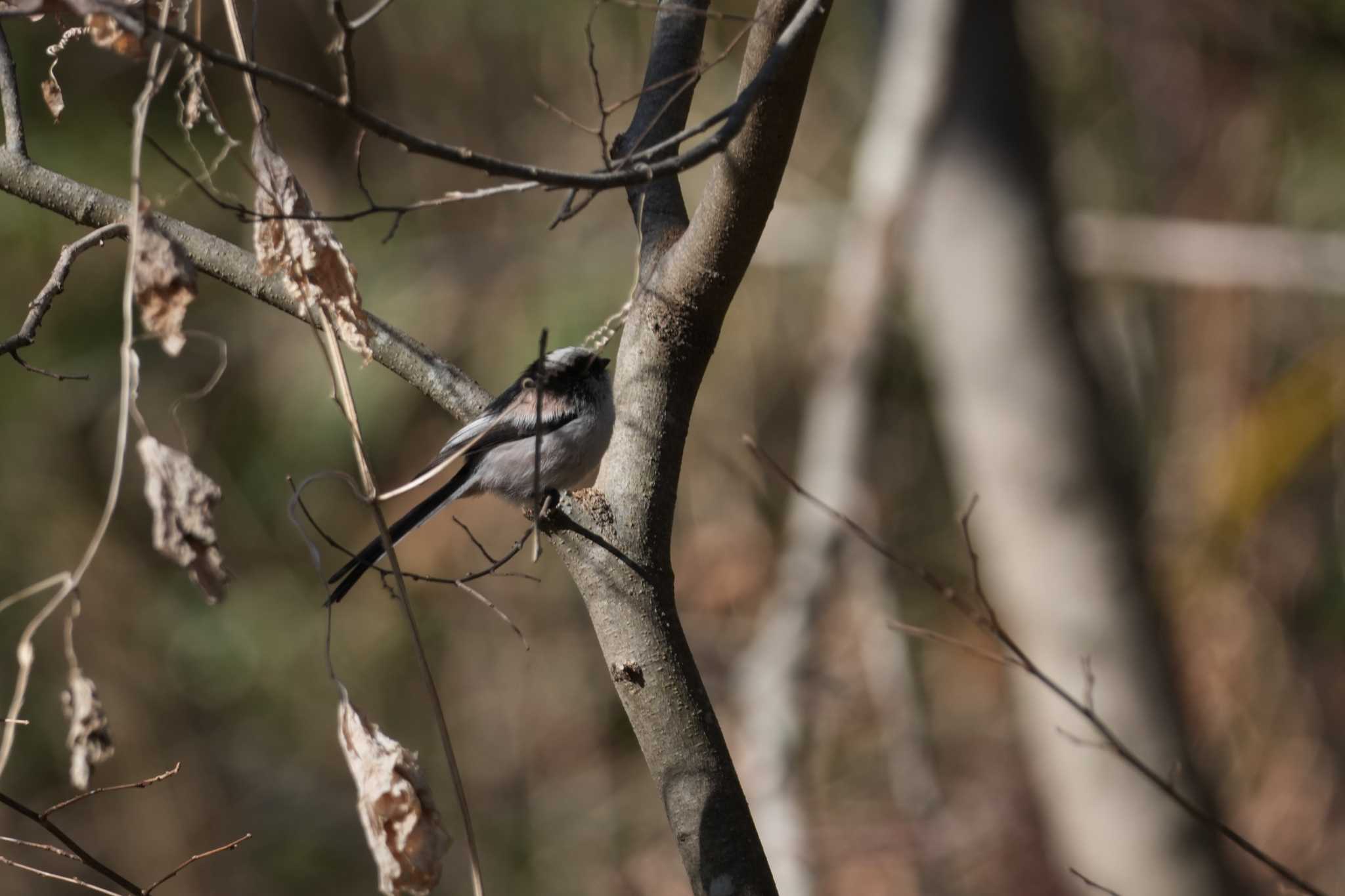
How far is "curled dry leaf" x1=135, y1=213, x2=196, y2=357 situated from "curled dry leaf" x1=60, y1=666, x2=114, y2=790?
0.43 m

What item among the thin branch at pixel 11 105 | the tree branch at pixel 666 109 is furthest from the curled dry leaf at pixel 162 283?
the tree branch at pixel 666 109

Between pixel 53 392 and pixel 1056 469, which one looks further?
pixel 53 392

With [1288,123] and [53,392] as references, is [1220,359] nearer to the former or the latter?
[1288,123]

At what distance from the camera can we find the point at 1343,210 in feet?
26.7

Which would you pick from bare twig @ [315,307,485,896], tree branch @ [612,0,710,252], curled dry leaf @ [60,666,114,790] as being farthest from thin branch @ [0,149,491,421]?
curled dry leaf @ [60,666,114,790]

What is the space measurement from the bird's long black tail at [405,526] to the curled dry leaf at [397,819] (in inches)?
32.9

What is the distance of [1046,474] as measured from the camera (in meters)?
5.66

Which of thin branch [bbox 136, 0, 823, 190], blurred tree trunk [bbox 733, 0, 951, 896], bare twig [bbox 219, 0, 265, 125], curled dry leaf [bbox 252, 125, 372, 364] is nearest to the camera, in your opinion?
thin branch [bbox 136, 0, 823, 190]

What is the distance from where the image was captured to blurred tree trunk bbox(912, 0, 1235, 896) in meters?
5.48

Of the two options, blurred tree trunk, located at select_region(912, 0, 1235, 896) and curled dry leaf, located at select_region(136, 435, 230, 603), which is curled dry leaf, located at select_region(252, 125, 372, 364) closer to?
curled dry leaf, located at select_region(136, 435, 230, 603)

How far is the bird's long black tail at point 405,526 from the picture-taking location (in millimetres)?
2604

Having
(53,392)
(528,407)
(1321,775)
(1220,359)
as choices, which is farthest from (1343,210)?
(53,392)

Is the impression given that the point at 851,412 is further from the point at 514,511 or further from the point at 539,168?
the point at 539,168

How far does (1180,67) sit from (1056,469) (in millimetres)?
4832
